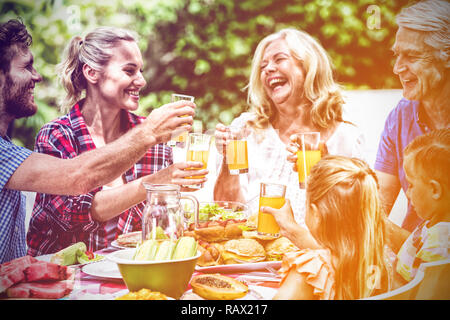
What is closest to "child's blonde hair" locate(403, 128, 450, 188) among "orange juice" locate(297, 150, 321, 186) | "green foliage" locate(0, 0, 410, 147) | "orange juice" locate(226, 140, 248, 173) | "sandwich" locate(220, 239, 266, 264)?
"green foliage" locate(0, 0, 410, 147)

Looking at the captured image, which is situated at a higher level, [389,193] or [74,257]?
[389,193]

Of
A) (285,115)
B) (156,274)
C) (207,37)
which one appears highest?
(207,37)

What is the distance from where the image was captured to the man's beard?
7.75 feet

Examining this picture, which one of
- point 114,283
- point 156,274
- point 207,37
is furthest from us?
point 207,37

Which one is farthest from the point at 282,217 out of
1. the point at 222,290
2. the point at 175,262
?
the point at 175,262

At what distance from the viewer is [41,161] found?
2184 millimetres

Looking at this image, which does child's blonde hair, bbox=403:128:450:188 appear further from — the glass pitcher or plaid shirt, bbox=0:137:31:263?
plaid shirt, bbox=0:137:31:263

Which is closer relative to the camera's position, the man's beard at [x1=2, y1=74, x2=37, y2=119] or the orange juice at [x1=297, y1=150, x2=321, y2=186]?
the orange juice at [x1=297, y1=150, x2=321, y2=186]

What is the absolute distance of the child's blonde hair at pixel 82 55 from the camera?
2350 mm

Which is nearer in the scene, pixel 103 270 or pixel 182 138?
pixel 103 270

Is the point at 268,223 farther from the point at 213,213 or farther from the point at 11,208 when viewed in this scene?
the point at 11,208

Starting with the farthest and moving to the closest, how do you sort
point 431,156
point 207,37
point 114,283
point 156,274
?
point 207,37, point 431,156, point 114,283, point 156,274

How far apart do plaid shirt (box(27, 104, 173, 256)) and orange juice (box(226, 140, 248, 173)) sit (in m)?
0.61

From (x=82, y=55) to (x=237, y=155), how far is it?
1.08 metres
